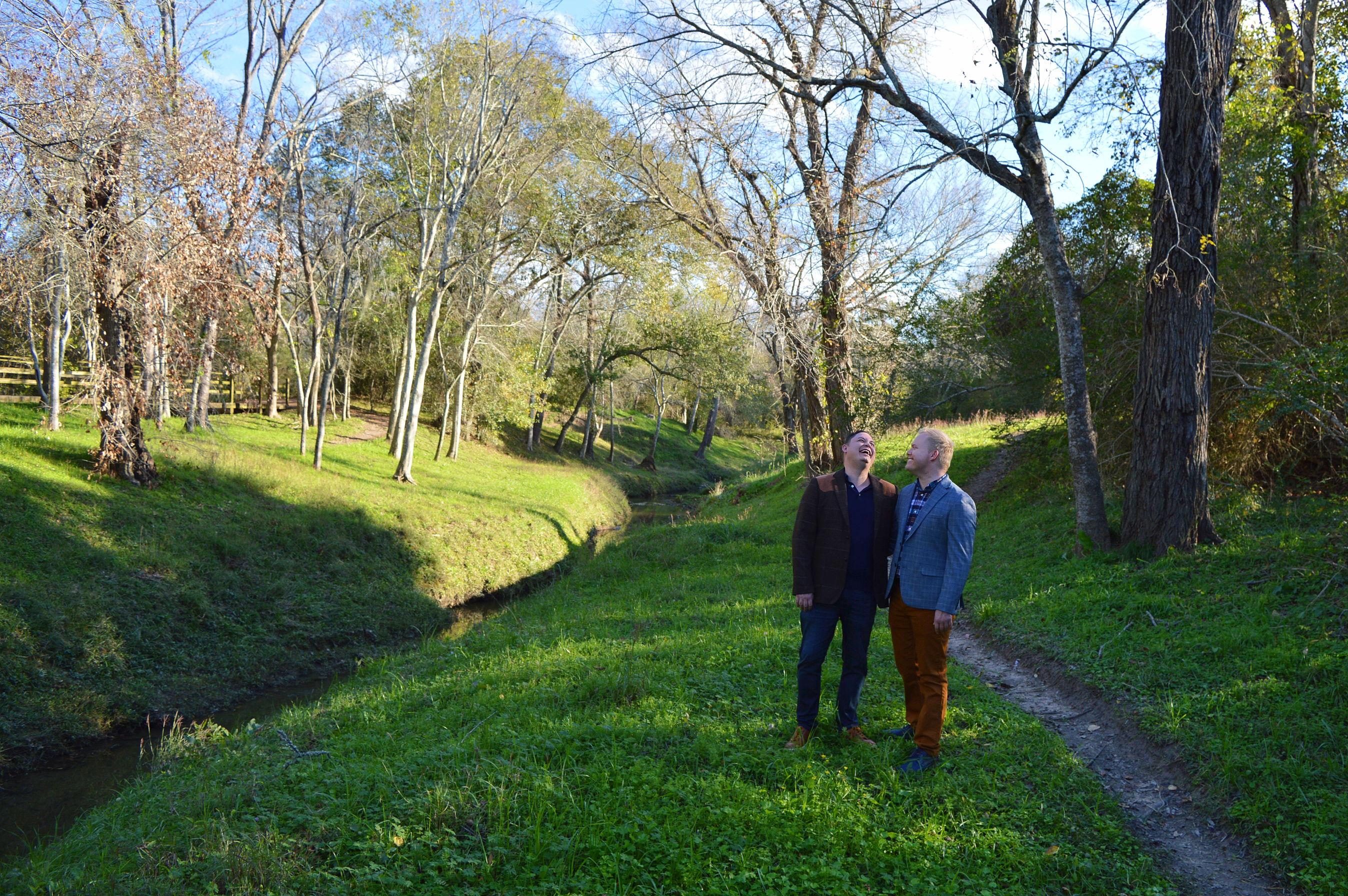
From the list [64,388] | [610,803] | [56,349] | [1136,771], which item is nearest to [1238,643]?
[1136,771]

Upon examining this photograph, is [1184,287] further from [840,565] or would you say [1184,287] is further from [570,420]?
[570,420]

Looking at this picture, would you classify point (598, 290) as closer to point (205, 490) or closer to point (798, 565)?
point (205, 490)

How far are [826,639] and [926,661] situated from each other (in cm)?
64

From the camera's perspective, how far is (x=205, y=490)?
14.6m

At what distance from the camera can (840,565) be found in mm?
4965

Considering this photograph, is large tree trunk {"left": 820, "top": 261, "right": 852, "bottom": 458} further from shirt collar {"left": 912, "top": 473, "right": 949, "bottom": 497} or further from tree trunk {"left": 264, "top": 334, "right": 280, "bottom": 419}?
tree trunk {"left": 264, "top": 334, "right": 280, "bottom": 419}

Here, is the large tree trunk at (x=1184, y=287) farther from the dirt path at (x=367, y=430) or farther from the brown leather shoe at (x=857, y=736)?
the dirt path at (x=367, y=430)

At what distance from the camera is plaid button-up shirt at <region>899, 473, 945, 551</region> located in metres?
4.95

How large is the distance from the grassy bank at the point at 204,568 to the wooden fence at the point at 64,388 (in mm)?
4001

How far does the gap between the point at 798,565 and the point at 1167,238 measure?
22.1 ft

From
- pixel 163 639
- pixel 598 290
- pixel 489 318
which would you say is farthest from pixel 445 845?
pixel 598 290

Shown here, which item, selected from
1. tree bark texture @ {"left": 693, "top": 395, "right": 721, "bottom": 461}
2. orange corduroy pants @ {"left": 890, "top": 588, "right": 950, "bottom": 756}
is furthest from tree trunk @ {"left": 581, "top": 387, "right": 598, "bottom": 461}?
orange corduroy pants @ {"left": 890, "top": 588, "right": 950, "bottom": 756}

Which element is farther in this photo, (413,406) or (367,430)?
Answer: (367,430)

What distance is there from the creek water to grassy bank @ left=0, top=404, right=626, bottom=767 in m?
0.32
